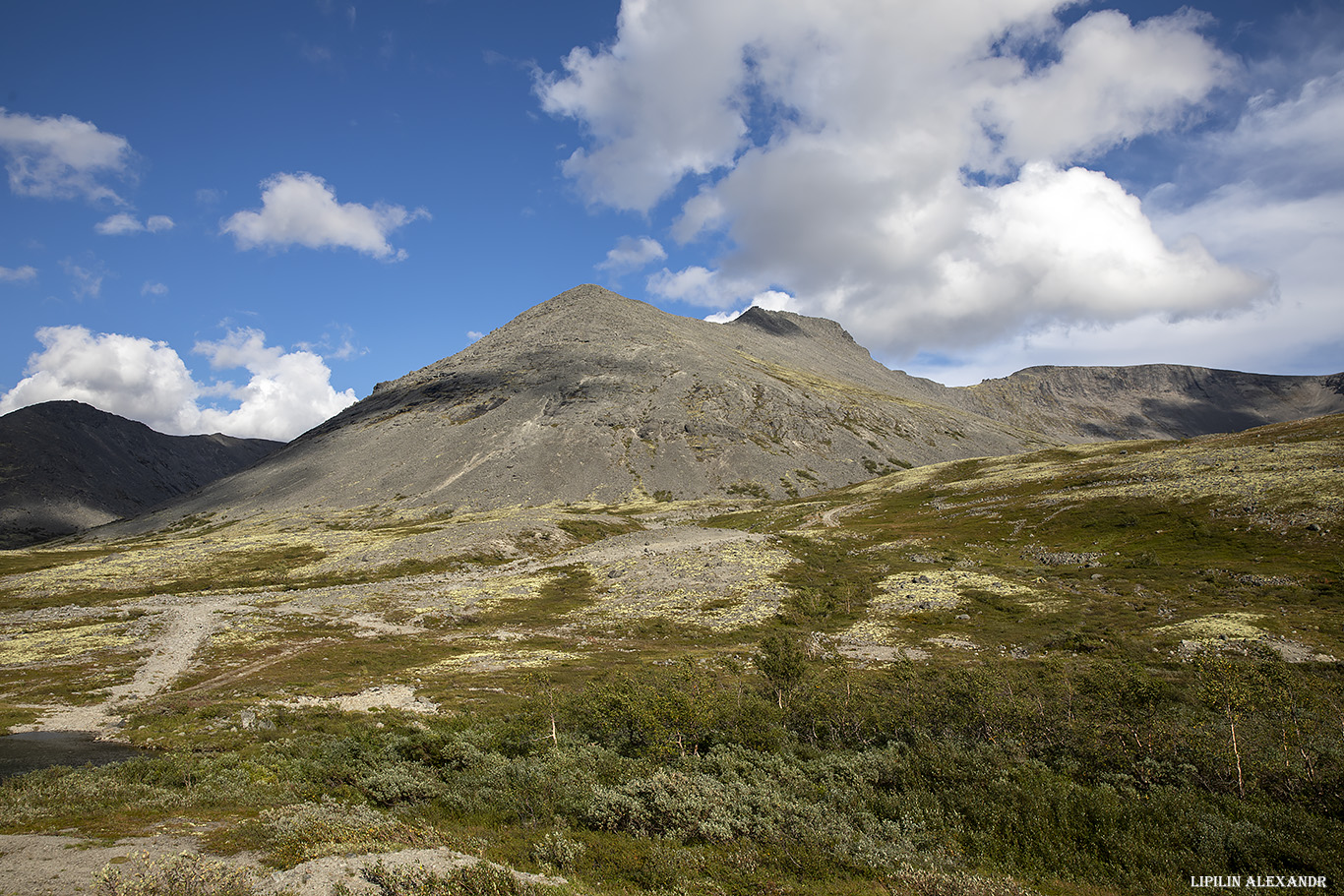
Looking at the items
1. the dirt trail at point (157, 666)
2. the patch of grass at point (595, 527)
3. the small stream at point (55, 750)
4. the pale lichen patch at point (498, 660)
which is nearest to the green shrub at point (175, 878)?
the small stream at point (55, 750)

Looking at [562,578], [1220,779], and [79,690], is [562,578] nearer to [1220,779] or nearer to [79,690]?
[79,690]

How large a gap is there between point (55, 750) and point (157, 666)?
2354 cm

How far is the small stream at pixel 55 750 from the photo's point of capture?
33.2m

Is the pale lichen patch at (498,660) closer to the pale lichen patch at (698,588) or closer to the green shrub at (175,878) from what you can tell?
the pale lichen patch at (698,588)

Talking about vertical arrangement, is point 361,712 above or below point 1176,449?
below

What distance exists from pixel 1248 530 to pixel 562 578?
92.1 metres

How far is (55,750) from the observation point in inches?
1411

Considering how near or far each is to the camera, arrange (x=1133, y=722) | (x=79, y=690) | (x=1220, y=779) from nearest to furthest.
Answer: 1. (x=1220, y=779)
2. (x=1133, y=722)
3. (x=79, y=690)

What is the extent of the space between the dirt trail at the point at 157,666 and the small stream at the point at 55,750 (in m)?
1.26

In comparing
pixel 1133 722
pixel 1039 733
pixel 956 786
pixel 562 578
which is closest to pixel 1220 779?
pixel 1133 722

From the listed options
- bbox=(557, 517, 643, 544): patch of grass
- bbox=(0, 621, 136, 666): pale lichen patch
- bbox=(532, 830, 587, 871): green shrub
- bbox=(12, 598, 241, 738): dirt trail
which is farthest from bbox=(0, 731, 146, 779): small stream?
bbox=(557, 517, 643, 544): patch of grass

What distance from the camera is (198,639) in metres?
64.6

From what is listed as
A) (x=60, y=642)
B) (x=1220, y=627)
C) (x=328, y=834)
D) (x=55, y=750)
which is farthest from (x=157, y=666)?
(x=1220, y=627)

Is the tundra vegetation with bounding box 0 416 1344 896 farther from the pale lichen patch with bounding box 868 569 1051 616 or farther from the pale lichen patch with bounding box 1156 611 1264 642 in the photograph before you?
the pale lichen patch with bounding box 868 569 1051 616
